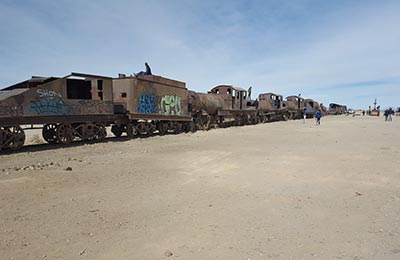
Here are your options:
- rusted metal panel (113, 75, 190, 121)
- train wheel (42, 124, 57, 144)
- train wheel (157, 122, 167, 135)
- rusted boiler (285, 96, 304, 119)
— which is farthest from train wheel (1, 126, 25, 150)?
rusted boiler (285, 96, 304, 119)

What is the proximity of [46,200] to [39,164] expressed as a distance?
357cm

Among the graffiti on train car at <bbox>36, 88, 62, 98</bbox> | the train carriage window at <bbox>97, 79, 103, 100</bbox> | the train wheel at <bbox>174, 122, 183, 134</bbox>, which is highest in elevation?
the train carriage window at <bbox>97, 79, 103, 100</bbox>

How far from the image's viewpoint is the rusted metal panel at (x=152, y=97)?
14805mm

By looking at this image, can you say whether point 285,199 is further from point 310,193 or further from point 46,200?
point 46,200

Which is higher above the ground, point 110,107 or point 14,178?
point 110,107

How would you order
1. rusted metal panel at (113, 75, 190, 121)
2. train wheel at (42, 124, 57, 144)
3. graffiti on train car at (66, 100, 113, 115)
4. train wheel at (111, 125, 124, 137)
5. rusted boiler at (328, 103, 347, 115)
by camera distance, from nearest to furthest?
graffiti on train car at (66, 100, 113, 115) < train wheel at (42, 124, 57, 144) < rusted metal panel at (113, 75, 190, 121) < train wheel at (111, 125, 124, 137) < rusted boiler at (328, 103, 347, 115)

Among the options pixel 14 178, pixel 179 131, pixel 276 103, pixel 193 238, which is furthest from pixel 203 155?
pixel 276 103

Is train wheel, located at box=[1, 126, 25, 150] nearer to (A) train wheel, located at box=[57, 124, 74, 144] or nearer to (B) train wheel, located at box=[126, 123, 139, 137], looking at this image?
(A) train wheel, located at box=[57, 124, 74, 144]

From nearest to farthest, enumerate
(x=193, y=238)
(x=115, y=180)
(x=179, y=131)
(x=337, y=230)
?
(x=193, y=238) < (x=337, y=230) < (x=115, y=180) < (x=179, y=131)

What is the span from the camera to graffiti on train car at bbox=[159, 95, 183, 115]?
17266mm

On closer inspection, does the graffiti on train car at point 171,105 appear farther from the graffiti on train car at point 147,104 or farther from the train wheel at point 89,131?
the train wheel at point 89,131

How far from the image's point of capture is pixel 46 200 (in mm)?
4828

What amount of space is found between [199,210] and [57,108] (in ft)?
30.3

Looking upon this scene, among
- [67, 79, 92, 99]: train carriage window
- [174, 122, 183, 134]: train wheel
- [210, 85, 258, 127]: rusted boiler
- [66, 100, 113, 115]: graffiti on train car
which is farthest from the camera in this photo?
[210, 85, 258, 127]: rusted boiler
